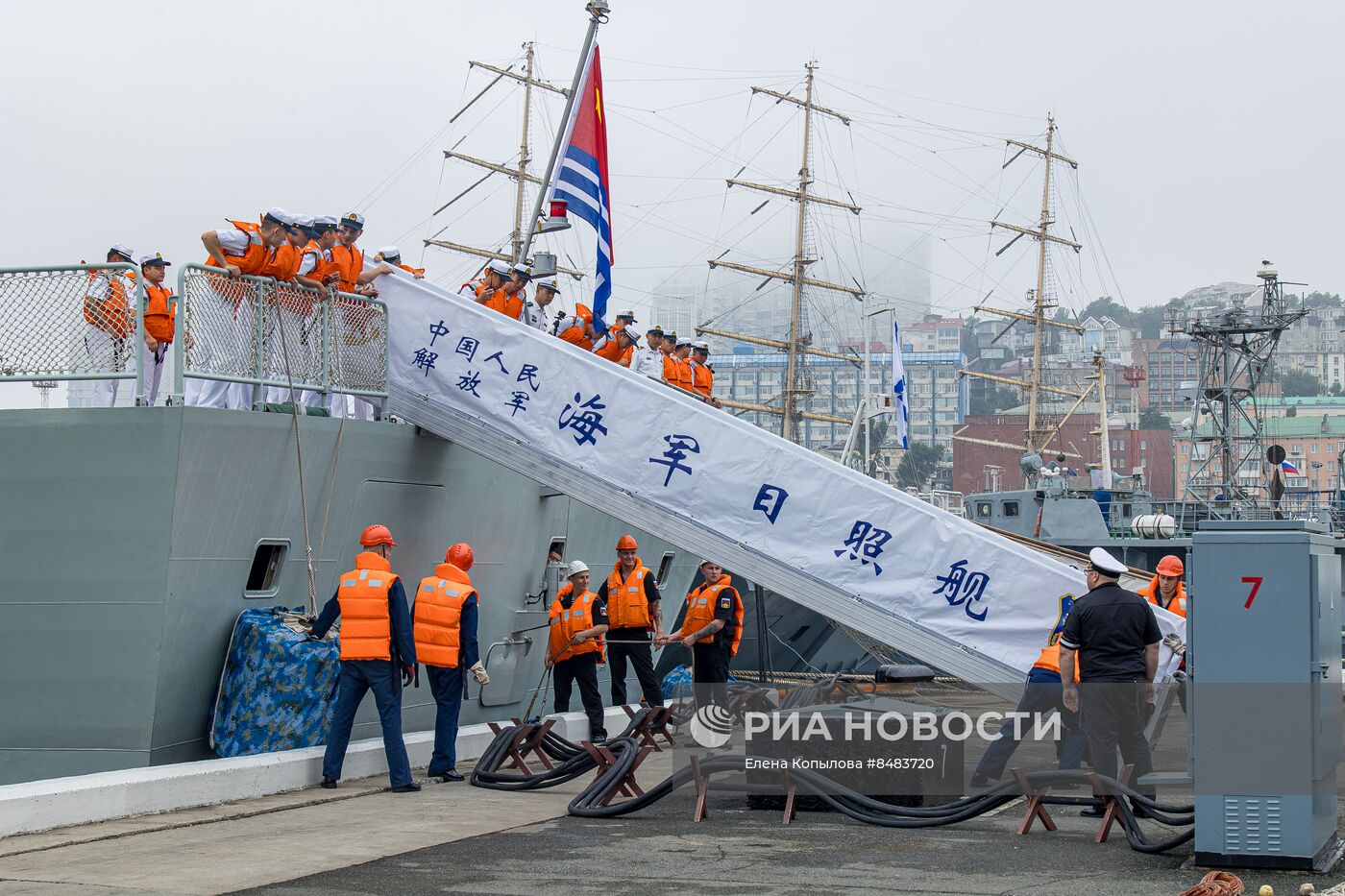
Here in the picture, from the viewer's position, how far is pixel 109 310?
396 inches

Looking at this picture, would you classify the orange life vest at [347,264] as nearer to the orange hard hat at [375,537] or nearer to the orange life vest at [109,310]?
the orange life vest at [109,310]

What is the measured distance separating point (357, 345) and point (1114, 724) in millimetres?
6426

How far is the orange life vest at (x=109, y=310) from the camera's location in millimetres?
10016

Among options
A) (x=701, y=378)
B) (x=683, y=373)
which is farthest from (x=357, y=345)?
(x=701, y=378)

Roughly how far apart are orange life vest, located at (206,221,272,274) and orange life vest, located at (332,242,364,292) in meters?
1.12

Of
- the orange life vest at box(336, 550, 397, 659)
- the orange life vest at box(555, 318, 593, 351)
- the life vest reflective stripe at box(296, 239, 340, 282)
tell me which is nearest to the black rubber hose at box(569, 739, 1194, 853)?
the orange life vest at box(336, 550, 397, 659)

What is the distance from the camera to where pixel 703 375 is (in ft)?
65.0

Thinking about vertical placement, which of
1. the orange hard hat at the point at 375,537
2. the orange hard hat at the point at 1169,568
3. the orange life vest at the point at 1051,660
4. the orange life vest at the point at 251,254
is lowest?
the orange life vest at the point at 1051,660

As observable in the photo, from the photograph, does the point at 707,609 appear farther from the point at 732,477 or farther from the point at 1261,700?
the point at 1261,700

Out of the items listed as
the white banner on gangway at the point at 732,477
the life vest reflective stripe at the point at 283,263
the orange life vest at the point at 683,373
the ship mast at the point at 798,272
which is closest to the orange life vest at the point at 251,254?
the life vest reflective stripe at the point at 283,263

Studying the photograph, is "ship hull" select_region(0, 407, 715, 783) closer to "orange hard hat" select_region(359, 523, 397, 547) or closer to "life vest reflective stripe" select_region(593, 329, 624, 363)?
"orange hard hat" select_region(359, 523, 397, 547)

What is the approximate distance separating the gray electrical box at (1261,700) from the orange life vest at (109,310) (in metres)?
6.86

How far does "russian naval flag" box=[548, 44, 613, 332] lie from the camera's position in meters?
15.2

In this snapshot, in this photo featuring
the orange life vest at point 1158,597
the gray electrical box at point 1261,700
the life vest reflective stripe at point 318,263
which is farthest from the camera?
the life vest reflective stripe at point 318,263
